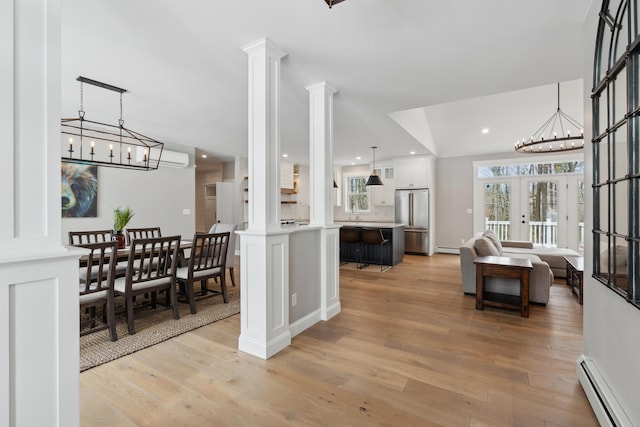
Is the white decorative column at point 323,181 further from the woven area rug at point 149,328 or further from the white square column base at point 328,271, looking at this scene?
the woven area rug at point 149,328

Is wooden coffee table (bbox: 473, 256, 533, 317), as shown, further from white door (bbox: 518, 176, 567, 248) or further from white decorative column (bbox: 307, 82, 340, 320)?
white door (bbox: 518, 176, 567, 248)

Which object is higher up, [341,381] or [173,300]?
[173,300]

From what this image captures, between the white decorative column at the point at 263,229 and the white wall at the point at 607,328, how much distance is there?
207cm

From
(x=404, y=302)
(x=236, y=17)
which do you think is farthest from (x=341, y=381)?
(x=236, y=17)

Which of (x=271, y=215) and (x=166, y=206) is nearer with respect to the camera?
(x=271, y=215)

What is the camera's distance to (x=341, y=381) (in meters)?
2.03

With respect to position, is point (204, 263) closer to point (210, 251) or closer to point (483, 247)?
point (210, 251)

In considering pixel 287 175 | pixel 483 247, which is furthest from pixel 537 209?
pixel 287 175

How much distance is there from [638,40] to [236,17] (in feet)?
7.16

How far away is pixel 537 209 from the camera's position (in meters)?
6.74

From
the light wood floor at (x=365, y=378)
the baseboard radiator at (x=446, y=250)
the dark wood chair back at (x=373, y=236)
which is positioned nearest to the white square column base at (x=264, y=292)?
the light wood floor at (x=365, y=378)

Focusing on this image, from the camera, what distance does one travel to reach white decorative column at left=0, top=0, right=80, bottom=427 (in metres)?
0.96

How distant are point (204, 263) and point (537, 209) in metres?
7.00

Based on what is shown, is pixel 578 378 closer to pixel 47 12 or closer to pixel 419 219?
pixel 47 12
